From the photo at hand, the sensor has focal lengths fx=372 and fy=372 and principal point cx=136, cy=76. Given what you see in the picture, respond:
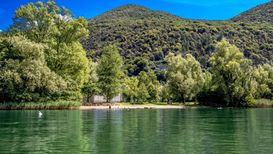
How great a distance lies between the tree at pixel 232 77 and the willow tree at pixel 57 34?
31.5m

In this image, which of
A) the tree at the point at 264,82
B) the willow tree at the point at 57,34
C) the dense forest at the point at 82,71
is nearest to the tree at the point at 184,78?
the dense forest at the point at 82,71

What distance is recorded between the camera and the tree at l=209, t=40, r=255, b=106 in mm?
84938

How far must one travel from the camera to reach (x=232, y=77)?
86.6 m

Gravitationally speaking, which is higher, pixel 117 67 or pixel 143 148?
pixel 117 67

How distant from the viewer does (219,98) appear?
89.6 meters

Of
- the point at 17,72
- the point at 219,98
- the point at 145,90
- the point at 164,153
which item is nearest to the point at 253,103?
the point at 219,98

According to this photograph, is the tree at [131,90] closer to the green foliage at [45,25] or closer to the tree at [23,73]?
the green foliage at [45,25]

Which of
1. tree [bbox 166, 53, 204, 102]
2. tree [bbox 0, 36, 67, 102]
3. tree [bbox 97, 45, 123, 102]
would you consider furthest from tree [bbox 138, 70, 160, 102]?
tree [bbox 0, 36, 67, 102]

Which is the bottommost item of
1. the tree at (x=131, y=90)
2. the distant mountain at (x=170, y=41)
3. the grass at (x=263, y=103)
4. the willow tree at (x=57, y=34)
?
the grass at (x=263, y=103)

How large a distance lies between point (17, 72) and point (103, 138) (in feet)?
150

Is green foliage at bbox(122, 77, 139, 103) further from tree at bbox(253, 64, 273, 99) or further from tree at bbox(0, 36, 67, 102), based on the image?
tree at bbox(0, 36, 67, 102)

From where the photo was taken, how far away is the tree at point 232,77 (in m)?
84.9

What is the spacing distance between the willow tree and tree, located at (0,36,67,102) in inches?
303

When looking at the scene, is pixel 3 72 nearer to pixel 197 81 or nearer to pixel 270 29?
pixel 197 81
